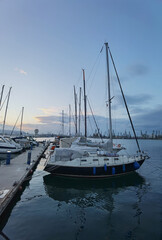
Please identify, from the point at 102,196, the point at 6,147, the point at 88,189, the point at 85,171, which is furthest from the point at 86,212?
the point at 6,147

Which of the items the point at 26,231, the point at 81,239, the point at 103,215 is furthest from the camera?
the point at 103,215

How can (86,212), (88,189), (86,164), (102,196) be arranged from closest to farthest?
1. (86,212)
2. (102,196)
3. (88,189)
4. (86,164)

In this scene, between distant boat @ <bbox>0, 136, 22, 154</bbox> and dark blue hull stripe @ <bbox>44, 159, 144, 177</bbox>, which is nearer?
dark blue hull stripe @ <bbox>44, 159, 144, 177</bbox>

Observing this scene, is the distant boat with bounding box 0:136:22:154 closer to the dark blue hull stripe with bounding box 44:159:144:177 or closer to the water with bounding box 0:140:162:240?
the dark blue hull stripe with bounding box 44:159:144:177

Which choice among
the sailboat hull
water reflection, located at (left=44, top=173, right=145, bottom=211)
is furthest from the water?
the sailboat hull

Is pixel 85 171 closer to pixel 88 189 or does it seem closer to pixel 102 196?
pixel 88 189

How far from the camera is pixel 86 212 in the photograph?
821 cm

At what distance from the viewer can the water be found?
20.7 feet

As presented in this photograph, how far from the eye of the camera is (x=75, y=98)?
41250mm

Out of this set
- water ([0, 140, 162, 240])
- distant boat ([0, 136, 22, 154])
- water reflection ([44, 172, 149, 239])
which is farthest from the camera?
distant boat ([0, 136, 22, 154])

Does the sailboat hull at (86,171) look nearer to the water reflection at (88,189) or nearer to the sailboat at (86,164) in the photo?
the sailboat at (86,164)

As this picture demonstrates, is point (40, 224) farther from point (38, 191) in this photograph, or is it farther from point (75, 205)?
point (38, 191)

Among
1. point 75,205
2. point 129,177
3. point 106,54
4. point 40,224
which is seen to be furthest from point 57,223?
point 106,54

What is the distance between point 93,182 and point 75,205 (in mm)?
4687
